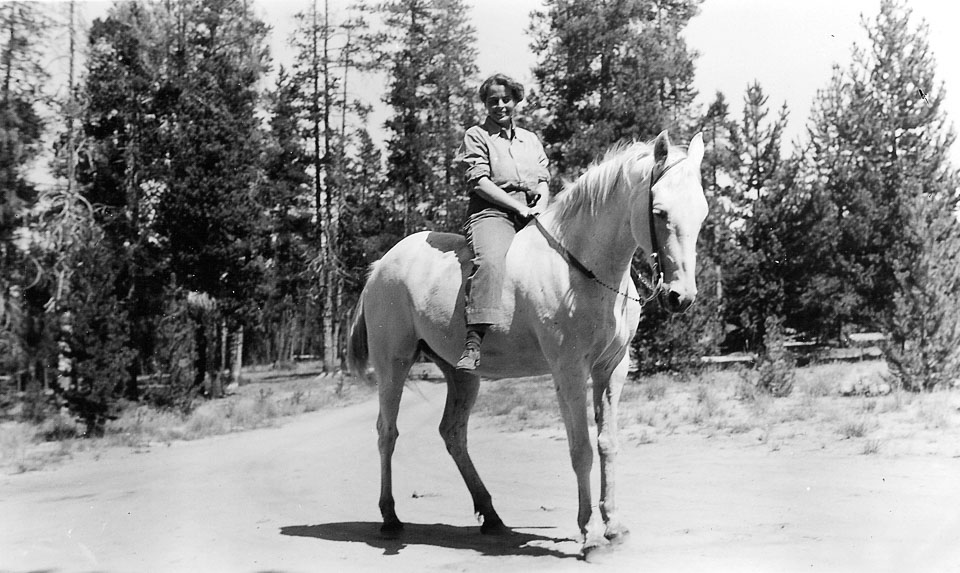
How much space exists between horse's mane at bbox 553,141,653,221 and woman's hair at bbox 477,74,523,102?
35.9 inches

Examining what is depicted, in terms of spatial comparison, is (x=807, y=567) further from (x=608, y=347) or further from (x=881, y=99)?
(x=881, y=99)

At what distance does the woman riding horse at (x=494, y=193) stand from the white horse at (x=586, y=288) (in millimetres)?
132

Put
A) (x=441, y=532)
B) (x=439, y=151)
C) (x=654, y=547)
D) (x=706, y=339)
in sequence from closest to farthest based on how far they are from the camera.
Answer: (x=654, y=547)
(x=441, y=532)
(x=439, y=151)
(x=706, y=339)

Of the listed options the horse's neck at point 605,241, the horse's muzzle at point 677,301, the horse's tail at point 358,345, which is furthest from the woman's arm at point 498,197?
the horse's tail at point 358,345

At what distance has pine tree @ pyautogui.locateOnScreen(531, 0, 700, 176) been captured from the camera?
47.9 ft

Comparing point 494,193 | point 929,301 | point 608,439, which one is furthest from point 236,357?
point 608,439

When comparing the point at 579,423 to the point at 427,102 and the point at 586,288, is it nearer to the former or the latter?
the point at 586,288

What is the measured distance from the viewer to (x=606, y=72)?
54.1 ft

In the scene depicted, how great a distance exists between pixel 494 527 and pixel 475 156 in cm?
299

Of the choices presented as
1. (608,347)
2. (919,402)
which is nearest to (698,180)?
(608,347)

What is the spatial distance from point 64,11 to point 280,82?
11.7m

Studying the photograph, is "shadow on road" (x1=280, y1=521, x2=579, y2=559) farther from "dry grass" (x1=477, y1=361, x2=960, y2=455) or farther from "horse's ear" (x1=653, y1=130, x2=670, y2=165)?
"dry grass" (x1=477, y1=361, x2=960, y2=455)

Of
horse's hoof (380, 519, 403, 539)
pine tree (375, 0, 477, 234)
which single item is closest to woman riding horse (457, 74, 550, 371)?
horse's hoof (380, 519, 403, 539)

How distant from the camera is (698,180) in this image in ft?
15.0
